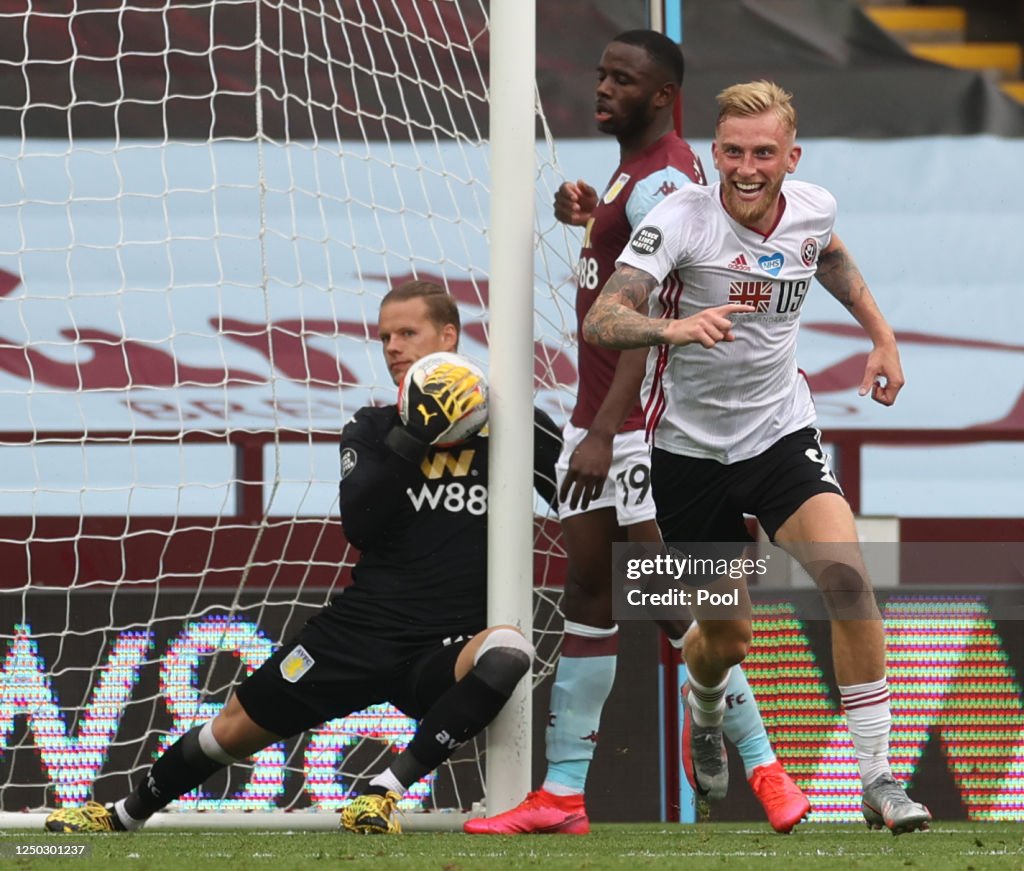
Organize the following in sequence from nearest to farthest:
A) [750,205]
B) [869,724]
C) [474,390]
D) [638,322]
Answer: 1. [638,322]
2. [869,724]
3. [750,205]
4. [474,390]

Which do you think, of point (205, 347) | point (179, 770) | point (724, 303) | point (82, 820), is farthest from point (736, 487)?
point (205, 347)

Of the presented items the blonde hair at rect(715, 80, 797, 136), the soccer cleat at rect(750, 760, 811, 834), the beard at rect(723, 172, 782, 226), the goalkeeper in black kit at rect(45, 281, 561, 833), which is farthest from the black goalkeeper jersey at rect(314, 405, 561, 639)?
the blonde hair at rect(715, 80, 797, 136)

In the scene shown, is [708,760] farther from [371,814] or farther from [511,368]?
[511,368]

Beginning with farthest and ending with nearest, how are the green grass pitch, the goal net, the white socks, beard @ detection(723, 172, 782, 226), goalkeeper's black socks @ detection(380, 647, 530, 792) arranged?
the goal net → goalkeeper's black socks @ detection(380, 647, 530, 792) → beard @ detection(723, 172, 782, 226) → the white socks → the green grass pitch

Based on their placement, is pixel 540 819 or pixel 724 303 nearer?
pixel 724 303

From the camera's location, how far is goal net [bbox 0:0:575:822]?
4.47 meters

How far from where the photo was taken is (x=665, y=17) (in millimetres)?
4680

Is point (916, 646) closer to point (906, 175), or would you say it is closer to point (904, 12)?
point (906, 175)

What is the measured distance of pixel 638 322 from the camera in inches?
123

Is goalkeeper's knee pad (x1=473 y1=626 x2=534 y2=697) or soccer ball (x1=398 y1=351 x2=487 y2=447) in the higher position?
soccer ball (x1=398 y1=351 x2=487 y2=447)

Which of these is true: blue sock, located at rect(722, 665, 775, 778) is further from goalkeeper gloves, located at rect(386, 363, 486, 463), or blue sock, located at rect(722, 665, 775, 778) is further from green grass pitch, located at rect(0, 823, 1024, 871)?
goalkeeper gloves, located at rect(386, 363, 486, 463)

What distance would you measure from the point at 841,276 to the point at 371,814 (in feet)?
4.80

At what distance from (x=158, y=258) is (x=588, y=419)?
3.68 metres

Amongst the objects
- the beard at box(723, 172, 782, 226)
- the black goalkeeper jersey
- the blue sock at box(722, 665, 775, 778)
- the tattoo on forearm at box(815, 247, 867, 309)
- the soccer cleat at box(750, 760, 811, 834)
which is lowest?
the soccer cleat at box(750, 760, 811, 834)
